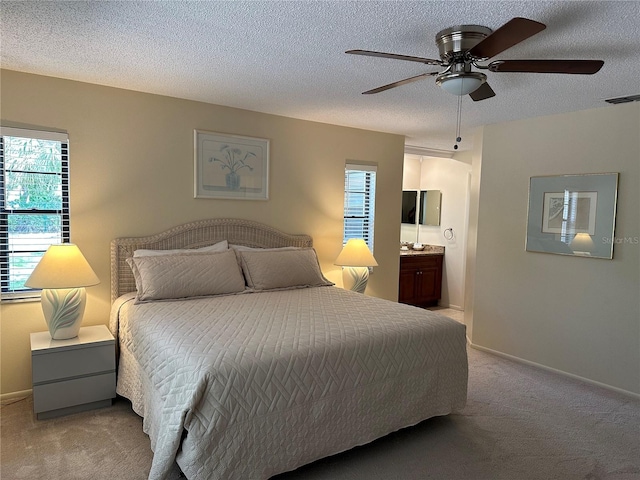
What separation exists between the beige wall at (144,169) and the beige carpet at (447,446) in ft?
2.77

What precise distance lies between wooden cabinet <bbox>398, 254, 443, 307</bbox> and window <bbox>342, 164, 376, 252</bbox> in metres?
1.07

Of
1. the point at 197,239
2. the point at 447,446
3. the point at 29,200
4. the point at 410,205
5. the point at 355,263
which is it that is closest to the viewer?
the point at 447,446

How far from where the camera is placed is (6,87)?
3051mm

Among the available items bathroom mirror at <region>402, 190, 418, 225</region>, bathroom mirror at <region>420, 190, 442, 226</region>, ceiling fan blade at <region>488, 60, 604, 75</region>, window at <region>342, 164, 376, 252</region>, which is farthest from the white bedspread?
bathroom mirror at <region>402, 190, 418, 225</region>

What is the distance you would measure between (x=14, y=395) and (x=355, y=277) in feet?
9.82

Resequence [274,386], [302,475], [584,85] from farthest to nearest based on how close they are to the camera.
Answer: [584,85] < [302,475] < [274,386]

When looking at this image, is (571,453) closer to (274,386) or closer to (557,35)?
(274,386)

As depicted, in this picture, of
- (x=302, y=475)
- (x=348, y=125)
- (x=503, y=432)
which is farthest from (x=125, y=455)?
(x=348, y=125)

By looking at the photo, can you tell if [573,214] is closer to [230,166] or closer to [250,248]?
[250,248]

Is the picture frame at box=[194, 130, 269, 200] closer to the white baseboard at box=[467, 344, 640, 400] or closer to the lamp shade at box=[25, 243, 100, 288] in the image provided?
the lamp shade at box=[25, 243, 100, 288]

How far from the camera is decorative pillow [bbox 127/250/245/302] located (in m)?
3.22

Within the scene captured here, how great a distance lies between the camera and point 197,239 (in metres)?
3.88

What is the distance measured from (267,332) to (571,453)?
6.41 feet

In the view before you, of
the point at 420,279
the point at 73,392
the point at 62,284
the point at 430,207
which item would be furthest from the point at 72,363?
the point at 430,207
